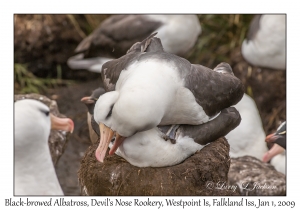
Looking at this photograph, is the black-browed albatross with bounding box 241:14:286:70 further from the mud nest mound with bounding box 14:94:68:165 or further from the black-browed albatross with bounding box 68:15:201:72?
the mud nest mound with bounding box 14:94:68:165

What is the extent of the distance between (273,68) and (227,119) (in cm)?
429

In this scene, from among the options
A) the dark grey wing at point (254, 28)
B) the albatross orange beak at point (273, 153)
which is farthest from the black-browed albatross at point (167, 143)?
the dark grey wing at point (254, 28)

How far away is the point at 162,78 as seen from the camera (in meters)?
5.52

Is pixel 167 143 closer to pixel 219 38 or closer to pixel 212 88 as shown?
pixel 212 88

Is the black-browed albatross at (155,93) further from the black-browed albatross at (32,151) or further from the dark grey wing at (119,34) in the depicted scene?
the dark grey wing at (119,34)

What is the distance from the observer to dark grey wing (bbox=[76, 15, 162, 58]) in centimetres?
1004

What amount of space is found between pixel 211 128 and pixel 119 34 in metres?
4.40

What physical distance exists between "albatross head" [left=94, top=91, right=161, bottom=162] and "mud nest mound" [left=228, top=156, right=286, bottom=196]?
87.9 inches

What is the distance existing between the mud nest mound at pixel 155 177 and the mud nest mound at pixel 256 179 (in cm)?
140

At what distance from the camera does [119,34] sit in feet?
33.2

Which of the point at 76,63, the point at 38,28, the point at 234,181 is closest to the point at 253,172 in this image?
the point at 234,181

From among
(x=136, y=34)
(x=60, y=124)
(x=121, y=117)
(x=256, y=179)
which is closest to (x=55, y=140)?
(x=60, y=124)

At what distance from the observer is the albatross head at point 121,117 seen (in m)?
5.14

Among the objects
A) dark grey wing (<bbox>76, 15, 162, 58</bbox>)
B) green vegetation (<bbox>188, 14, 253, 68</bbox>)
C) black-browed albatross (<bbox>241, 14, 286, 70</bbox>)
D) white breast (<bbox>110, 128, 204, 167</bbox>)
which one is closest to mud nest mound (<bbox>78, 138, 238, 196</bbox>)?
white breast (<bbox>110, 128, 204, 167</bbox>)
